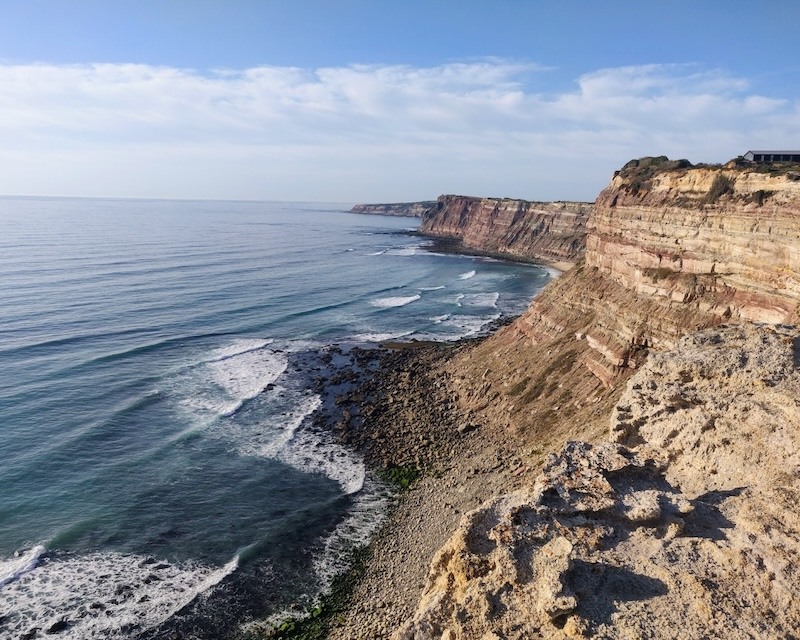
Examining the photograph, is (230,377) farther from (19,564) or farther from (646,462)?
(646,462)

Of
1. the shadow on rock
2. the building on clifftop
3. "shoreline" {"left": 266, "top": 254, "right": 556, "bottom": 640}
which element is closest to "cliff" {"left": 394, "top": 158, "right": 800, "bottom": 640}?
the shadow on rock

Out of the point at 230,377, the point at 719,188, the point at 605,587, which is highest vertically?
the point at 719,188

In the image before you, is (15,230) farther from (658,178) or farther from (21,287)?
(658,178)

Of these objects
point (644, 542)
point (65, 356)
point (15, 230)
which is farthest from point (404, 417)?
point (15, 230)

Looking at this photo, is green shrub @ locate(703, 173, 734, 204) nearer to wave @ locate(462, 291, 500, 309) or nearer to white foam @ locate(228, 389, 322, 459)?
white foam @ locate(228, 389, 322, 459)

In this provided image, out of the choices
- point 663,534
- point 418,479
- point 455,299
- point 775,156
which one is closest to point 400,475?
point 418,479

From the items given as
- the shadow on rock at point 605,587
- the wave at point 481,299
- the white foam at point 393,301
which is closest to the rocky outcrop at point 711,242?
the shadow on rock at point 605,587

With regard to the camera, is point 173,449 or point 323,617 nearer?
point 323,617
